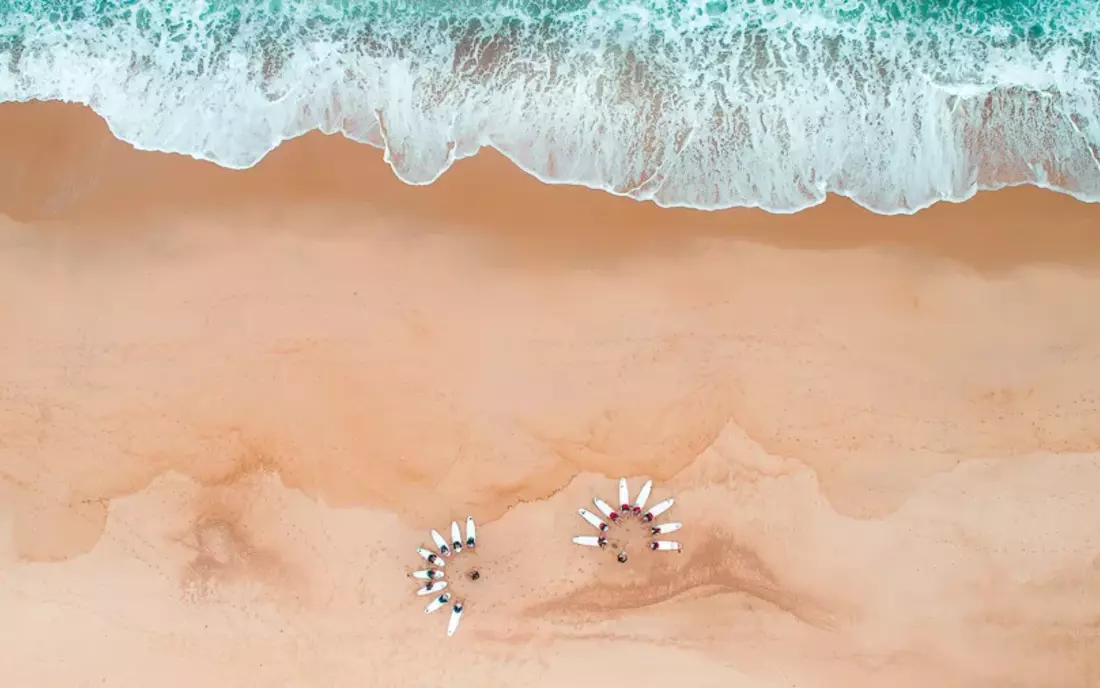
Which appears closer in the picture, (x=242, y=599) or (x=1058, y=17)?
(x=242, y=599)

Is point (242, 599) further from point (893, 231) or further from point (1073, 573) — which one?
point (1073, 573)

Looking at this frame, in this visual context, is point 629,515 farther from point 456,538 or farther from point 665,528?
point 456,538

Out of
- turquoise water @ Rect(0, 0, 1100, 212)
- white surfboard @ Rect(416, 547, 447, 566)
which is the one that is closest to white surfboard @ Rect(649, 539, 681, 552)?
white surfboard @ Rect(416, 547, 447, 566)

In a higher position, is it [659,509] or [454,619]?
[659,509]

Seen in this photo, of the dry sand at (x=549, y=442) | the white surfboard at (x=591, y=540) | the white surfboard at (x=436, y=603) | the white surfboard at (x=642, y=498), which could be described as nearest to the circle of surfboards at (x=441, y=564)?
the white surfboard at (x=436, y=603)

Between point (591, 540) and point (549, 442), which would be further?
point (549, 442)

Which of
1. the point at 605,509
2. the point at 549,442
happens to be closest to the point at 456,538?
the point at 549,442

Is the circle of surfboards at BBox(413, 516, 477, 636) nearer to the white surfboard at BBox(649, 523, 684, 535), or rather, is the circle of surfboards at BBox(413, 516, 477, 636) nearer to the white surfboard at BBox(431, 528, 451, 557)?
the white surfboard at BBox(431, 528, 451, 557)

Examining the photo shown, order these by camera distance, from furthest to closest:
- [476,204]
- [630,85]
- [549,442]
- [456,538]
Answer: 1. [630,85]
2. [476,204]
3. [549,442]
4. [456,538]

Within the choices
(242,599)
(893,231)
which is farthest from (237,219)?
(893,231)
